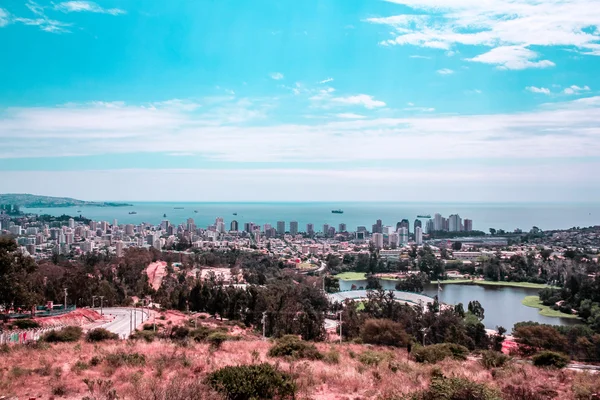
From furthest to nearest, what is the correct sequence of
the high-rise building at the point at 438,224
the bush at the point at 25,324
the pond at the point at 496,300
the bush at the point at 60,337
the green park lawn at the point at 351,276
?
the high-rise building at the point at 438,224, the green park lawn at the point at 351,276, the pond at the point at 496,300, the bush at the point at 25,324, the bush at the point at 60,337

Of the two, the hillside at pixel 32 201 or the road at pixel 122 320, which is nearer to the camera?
the road at pixel 122 320

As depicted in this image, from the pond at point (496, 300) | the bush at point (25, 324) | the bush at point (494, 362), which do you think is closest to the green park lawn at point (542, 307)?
the pond at point (496, 300)

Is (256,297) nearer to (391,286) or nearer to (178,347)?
(178,347)

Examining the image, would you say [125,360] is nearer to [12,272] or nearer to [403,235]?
[12,272]

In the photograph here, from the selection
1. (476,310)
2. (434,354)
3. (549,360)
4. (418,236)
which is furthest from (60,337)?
(418,236)

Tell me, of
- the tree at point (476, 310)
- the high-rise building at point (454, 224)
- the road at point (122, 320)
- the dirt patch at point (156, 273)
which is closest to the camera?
the road at point (122, 320)

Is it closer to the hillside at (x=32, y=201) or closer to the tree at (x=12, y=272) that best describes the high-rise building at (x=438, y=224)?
the tree at (x=12, y=272)

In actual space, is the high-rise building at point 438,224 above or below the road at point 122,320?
above
